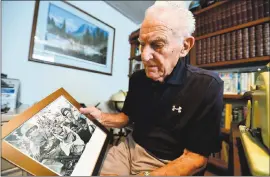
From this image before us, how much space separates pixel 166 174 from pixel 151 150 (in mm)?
154

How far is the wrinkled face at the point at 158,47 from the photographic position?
560 mm

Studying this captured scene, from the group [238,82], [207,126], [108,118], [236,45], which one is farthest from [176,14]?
[238,82]

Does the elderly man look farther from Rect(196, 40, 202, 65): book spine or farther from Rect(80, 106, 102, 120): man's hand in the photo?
Rect(196, 40, 202, 65): book spine

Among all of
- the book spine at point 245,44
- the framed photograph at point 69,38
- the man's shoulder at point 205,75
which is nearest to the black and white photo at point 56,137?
the man's shoulder at point 205,75

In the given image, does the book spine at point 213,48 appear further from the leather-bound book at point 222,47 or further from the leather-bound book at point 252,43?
the leather-bound book at point 252,43

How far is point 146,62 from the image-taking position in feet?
1.97

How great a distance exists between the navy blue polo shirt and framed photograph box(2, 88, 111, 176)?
0.23 meters

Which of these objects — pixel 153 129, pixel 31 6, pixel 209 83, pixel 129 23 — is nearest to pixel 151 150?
pixel 153 129

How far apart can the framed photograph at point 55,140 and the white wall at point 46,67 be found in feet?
1.45

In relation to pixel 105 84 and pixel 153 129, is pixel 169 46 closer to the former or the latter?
pixel 153 129

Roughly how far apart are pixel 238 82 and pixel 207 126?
2.79 feet

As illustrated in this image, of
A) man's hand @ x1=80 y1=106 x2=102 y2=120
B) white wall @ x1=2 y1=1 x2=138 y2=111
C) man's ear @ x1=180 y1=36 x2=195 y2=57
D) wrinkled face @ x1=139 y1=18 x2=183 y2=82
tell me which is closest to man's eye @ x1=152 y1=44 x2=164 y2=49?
wrinkled face @ x1=139 y1=18 x2=183 y2=82

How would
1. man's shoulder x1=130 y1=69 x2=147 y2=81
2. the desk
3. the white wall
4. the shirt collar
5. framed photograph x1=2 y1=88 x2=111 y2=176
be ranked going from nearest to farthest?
the desk → framed photograph x1=2 y1=88 x2=111 y2=176 → the shirt collar → man's shoulder x1=130 y1=69 x2=147 y2=81 → the white wall

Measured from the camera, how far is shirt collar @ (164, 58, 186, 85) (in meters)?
0.64
